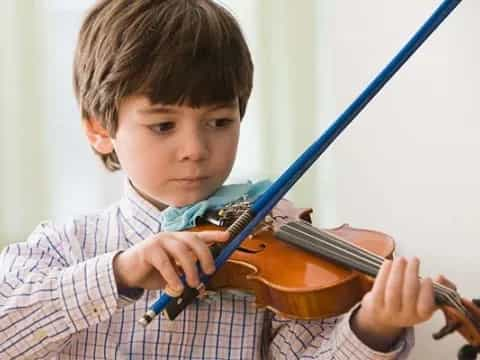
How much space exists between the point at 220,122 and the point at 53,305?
28 cm

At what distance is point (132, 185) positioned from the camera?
1.07 m

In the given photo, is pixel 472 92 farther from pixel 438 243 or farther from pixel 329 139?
pixel 329 139

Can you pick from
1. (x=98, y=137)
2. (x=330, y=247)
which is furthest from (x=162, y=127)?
(x=330, y=247)

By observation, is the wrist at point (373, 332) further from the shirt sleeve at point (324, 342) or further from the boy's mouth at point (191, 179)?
the boy's mouth at point (191, 179)

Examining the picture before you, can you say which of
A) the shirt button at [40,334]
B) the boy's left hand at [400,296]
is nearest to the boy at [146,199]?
the shirt button at [40,334]

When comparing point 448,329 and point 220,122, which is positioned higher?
point 220,122

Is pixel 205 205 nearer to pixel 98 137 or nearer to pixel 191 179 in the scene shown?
pixel 191 179

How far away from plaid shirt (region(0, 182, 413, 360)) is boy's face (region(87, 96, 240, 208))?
0.20 ft

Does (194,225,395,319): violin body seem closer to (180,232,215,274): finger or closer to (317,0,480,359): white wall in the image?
(180,232,215,274): finger

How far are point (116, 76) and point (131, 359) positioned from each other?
1.07 feet

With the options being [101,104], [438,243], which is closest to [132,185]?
[101,104]

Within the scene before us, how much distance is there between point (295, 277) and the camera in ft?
2.80

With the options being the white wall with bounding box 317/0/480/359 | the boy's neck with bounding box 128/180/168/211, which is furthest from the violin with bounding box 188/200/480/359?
the white wall with bounding box 317/0/480/359

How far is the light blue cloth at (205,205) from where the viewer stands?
0.98 metres
